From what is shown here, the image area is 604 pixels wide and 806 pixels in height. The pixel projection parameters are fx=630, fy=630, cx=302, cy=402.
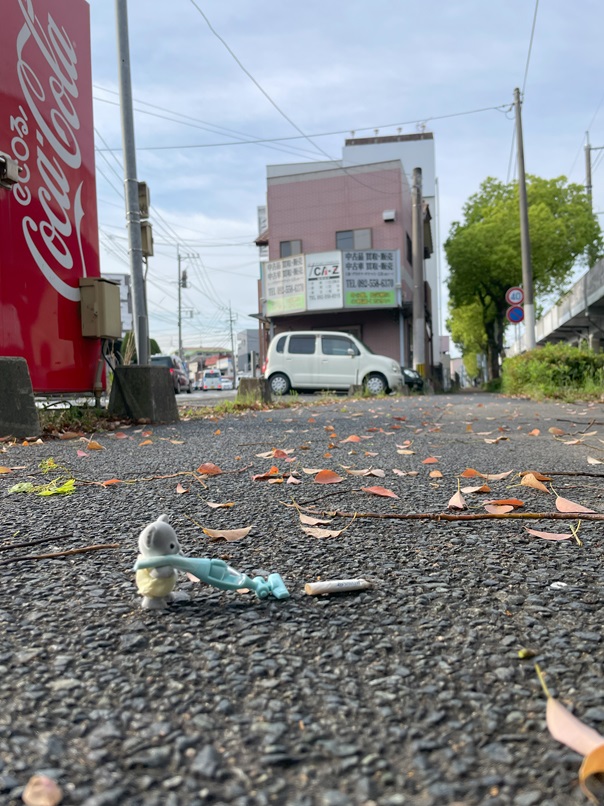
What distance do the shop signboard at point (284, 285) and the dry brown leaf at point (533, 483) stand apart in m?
18.1

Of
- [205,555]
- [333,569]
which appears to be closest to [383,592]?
[333,569]

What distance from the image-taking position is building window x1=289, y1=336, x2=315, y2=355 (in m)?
14.2

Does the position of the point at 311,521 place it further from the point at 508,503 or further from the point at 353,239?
the point at 353,239

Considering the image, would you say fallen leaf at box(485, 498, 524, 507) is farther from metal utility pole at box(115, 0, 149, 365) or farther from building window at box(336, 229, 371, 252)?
building window at box(336, 229, 371, 252)

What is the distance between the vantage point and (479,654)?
3.43 feet

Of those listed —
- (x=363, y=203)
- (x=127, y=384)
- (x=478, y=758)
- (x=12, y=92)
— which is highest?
(x=363, y=203)

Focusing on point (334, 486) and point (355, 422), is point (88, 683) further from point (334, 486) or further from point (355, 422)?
point (355, 422)

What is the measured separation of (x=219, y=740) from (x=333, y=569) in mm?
683

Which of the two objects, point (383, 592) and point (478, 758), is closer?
point (478, 758)

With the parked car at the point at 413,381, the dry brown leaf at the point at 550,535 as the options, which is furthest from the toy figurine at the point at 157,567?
the parked car at the point at 413,381

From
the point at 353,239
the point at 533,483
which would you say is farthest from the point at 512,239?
the point at 533,483

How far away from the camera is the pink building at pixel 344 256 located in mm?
19906

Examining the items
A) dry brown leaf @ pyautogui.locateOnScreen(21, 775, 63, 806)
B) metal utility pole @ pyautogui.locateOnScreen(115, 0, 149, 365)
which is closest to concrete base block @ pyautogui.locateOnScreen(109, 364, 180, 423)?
metal utility pole @ pyautogui.locateOnScreen(115, 0, 149, 365)

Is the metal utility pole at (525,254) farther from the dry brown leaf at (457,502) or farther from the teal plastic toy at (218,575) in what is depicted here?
the teal plastic toy at (218,575)
